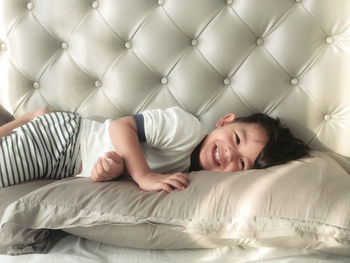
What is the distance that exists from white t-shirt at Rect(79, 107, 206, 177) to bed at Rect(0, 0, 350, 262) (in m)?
0.12

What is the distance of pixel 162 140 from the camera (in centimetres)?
105

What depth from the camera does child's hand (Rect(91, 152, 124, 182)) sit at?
35.7 inches

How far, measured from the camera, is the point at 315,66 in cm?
110

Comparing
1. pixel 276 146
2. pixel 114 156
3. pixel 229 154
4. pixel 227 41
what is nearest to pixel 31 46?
pixel 114 156

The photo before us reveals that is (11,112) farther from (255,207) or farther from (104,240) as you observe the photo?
(255,207)

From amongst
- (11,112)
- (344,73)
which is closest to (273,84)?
(344,73)

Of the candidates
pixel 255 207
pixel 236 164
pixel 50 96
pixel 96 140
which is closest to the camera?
pixel 255 207

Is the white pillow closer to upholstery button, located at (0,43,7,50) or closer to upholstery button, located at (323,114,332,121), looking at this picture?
upholstery button, located at (323,114,332,121)

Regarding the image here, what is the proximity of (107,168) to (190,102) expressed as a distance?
42 centimetres

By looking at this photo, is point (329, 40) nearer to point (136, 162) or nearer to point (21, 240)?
point (136, 162)

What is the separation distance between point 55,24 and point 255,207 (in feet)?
3.05

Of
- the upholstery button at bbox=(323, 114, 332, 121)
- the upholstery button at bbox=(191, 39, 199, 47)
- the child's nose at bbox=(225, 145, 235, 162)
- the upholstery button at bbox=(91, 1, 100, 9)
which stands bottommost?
the child's nose at bbox=(225, 145, 235, 162)

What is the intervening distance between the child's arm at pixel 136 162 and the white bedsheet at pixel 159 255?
168 millimetres

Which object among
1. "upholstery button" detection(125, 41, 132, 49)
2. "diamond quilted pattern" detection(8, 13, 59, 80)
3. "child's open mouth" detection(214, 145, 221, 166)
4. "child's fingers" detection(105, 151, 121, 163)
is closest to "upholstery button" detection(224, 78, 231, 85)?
"child's open mouth" detection(214, 145, 221, 166)
